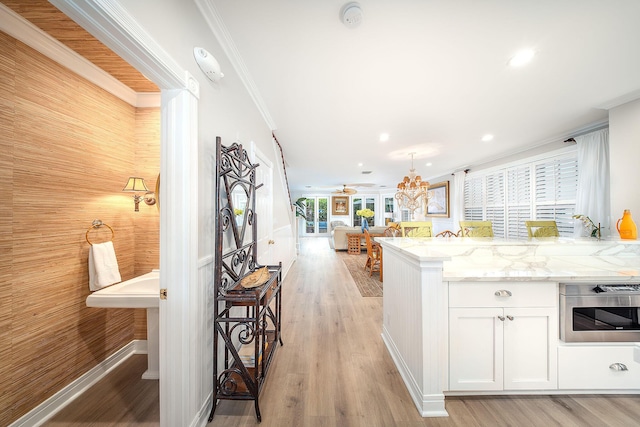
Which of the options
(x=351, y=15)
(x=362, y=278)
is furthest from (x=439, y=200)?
(x=351, y=15)

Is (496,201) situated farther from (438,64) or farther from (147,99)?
(147,99)

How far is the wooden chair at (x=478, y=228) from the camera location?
3686 mm

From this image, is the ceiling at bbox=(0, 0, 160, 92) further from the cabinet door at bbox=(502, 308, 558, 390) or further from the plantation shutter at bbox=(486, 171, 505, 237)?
the plantation shutter at bbox=(486, 171, 505, 237)

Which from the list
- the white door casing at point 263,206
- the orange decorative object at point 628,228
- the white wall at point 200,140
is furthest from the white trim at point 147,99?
the orange decorative object at point 628,228

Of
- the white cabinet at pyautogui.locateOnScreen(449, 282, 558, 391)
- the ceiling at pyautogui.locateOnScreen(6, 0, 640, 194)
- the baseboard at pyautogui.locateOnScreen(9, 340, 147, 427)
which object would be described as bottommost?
the baseboard at pyautogui.locateOnScreen(9, 340, 147, 427)

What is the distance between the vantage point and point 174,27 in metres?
1.13

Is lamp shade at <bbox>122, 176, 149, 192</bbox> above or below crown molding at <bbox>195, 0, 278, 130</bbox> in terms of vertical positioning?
below

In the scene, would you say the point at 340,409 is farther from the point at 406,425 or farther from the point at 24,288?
the point at 24,288

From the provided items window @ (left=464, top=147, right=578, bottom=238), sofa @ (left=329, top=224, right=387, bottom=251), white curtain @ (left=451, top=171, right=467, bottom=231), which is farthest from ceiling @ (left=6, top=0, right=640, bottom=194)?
sofa @ (left=329, top=224, right=387, bottom=251)

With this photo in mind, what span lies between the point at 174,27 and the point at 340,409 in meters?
2.46

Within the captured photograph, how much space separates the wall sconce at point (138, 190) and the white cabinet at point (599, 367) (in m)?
3.37

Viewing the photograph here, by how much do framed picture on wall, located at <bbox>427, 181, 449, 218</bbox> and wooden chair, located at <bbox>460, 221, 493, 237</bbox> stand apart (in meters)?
3.00

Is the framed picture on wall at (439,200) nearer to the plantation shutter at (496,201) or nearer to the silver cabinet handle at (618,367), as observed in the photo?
the plantation shutter at (496,201)

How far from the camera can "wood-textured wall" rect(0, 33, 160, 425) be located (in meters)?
1.24
